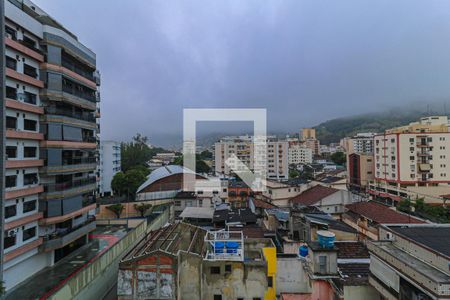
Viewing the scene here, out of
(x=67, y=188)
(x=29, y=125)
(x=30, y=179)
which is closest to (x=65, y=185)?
(x=67, y=188)

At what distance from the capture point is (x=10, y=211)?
8500 mm

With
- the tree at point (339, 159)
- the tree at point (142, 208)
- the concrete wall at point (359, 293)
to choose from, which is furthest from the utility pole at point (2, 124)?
the tree at point (339, 159)

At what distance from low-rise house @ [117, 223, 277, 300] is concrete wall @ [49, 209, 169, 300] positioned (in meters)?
1.43

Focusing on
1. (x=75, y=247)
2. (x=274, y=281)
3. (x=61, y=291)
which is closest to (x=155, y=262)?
(x=61, y=291)

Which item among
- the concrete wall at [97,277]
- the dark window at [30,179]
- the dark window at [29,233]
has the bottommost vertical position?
the concrete wall at [97,277]

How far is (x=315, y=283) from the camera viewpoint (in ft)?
22.2

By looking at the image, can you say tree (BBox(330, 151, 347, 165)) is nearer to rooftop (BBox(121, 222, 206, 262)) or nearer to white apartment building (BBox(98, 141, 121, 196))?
white apartment building (BBox(98, 141, 121, 196))

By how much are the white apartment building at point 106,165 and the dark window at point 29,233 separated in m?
19.1

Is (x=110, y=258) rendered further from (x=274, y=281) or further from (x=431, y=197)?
(x=431, y=197)

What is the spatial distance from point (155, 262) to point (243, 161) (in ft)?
102

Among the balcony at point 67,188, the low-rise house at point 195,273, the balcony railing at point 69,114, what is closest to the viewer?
the low-rise house at point 195,273

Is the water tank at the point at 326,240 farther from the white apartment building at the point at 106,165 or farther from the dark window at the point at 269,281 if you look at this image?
the white apartment building at the point at 106,165

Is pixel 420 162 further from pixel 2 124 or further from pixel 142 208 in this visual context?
pixel 2 124

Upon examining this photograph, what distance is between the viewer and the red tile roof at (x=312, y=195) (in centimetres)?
1798
